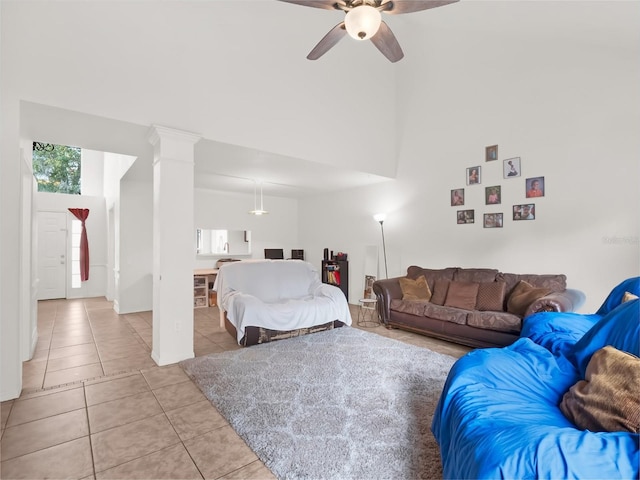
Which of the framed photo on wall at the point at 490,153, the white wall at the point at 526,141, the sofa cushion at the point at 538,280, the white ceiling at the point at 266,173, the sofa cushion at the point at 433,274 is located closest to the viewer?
the white wall at the point at 526,141

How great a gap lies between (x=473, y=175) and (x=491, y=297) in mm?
1914

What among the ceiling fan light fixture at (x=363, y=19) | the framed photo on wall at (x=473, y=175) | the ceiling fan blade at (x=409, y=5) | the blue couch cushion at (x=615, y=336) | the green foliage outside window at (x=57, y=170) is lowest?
the blue couch cushion at (x=615, y=336)

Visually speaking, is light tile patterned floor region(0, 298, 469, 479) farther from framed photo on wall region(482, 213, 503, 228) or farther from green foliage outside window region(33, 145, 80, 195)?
green foliage outside window region(33, 145, 80, 195)

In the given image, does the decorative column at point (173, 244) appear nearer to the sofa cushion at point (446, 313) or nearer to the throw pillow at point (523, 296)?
the sofa cushion at point (446, 313)

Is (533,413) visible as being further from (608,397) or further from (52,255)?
(52,255)

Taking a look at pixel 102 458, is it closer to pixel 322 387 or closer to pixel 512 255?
pixel 322 387

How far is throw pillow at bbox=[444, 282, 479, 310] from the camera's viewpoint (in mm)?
4098

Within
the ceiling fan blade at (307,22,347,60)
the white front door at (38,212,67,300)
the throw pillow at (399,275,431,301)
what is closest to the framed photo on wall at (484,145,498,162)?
the throw pillow at (399,275,431,301)

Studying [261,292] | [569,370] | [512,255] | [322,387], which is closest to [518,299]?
[512,255]

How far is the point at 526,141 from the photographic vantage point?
4.20 meters

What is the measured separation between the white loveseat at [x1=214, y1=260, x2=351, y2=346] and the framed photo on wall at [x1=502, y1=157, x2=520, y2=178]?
295 cm

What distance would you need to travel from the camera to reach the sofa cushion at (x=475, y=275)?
14.0ft

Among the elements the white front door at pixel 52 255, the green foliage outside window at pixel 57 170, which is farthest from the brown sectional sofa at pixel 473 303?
the green foliage outside window at pixel 57 170

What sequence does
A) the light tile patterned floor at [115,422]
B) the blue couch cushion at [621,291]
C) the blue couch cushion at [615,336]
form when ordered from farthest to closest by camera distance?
the blue couch cushion at [621,291], the light tile patterned floor at [115,422], the blue couch cushion at [615,336]
